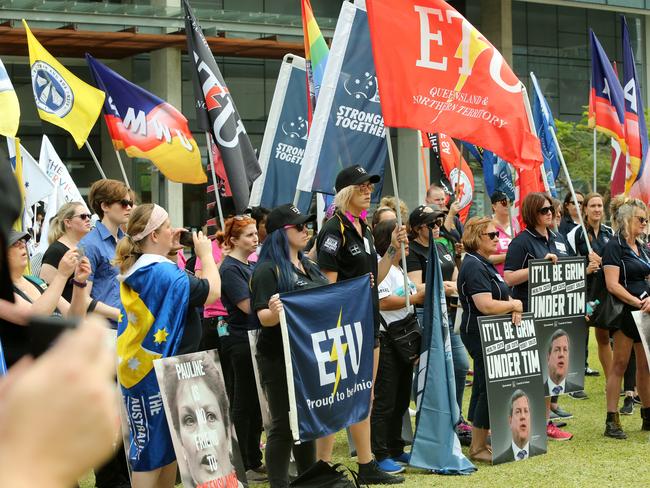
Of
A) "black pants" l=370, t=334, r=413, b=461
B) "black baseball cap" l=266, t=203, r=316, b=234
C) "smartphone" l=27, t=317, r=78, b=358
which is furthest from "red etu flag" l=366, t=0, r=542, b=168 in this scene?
"smartphone" l=27, t=317, r=78, b=358

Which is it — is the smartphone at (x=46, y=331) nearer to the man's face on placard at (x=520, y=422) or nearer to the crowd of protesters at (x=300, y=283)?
the crowd of protesters at (x=300, y=283)

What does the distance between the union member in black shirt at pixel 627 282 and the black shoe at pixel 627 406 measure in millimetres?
1014

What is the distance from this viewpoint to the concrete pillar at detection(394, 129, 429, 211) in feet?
122

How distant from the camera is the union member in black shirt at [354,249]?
7.41 meters

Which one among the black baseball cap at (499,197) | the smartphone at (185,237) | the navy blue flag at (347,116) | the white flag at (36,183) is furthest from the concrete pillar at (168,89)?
the smartphone at (185,237)

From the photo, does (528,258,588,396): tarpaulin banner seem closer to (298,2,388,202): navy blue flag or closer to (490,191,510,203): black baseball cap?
(298,2,388,202): navy blue flag

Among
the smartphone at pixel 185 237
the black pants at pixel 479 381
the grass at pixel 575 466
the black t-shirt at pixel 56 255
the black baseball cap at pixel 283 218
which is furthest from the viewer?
the black pants at pixel 479 381

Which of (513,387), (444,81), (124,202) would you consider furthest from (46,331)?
(513,387)

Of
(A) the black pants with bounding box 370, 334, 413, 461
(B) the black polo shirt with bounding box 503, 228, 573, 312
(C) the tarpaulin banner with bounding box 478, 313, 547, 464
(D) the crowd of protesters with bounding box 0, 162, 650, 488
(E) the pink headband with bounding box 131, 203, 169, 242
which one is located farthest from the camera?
(B) the black polo shirt with bounding box 503, 228, 573, 312

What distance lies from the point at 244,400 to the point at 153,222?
2.43 meters

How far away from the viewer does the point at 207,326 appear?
328 inches

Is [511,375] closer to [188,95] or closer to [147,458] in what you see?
[147,458]

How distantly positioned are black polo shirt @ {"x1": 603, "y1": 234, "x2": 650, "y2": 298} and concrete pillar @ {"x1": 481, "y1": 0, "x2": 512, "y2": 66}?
32.1 m

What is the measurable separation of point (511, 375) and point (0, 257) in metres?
7.64
